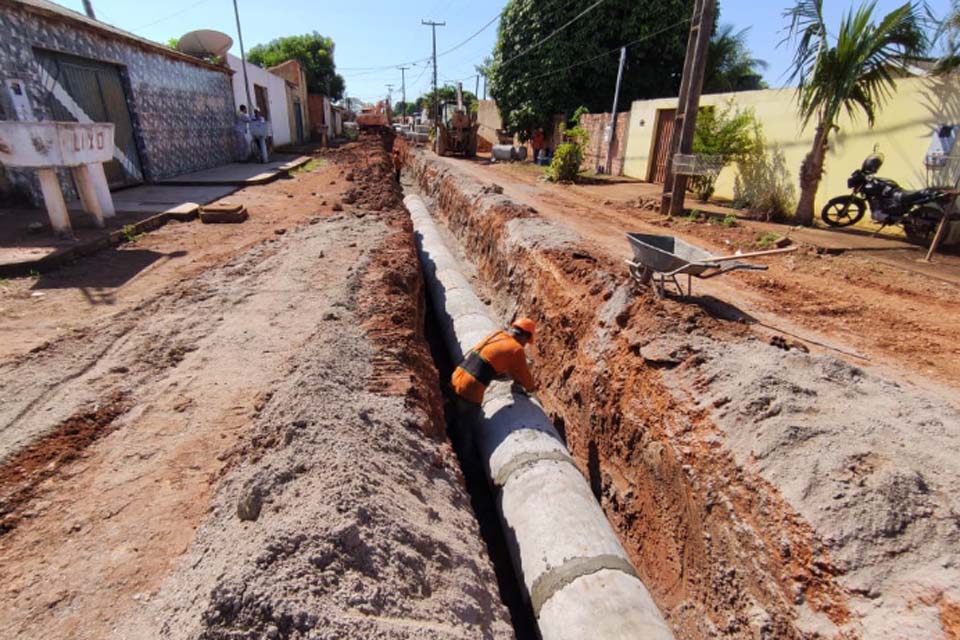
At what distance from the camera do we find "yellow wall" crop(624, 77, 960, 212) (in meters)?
8.05

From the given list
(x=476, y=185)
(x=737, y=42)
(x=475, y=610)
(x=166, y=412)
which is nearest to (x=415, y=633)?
(x=475, y=610)

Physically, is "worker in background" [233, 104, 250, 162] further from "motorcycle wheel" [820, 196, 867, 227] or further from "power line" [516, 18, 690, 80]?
"motorcycle wheel" [820, 196, 867, 227]

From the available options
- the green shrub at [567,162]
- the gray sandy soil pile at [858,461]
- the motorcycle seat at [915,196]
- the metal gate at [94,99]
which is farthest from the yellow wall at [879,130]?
the metal gate at [94,99]

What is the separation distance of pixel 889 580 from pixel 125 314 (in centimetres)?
615

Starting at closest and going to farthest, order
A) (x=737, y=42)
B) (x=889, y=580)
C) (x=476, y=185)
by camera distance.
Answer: (x=889, y=580), (x=476, y=185), (x=737, y=42)

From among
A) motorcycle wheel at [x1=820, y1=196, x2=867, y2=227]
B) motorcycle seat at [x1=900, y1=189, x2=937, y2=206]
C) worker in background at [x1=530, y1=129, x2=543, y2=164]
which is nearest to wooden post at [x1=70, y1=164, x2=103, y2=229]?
motorcycle wheel at [x1=820, y1=196, x2=867, y2=227]

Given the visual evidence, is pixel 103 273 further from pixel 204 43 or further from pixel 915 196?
pixel 204 43

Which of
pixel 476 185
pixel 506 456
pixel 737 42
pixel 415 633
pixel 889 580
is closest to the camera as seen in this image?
pixel 415 633

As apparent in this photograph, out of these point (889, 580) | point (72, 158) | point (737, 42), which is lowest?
point (889, 580)

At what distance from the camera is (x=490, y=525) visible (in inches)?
180

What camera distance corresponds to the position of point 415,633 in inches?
80.0

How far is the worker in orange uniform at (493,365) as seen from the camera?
14.7ft

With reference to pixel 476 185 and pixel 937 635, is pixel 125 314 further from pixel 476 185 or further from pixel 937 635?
pixel 476 185

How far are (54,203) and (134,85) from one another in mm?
7021
